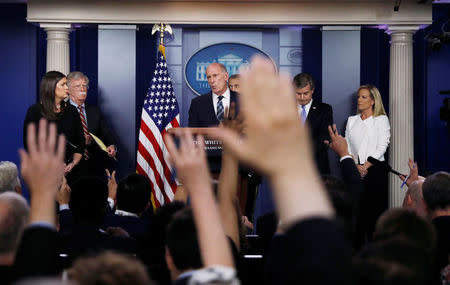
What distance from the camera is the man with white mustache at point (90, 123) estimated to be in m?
6.57

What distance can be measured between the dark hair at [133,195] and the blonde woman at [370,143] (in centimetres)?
332

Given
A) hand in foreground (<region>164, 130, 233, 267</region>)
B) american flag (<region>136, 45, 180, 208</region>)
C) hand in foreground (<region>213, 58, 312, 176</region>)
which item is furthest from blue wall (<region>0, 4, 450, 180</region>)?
hand in foreground (<region>213, 58, 312, 176</region>)

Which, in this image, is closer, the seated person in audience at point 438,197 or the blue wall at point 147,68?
the seated person in audience at point 438,197

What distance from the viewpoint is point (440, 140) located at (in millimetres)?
8070

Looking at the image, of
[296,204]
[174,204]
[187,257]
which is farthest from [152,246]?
[296,204]

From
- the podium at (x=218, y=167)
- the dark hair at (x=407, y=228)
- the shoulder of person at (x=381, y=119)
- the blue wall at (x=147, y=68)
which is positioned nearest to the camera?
the dark hair at (x=407, y=228)

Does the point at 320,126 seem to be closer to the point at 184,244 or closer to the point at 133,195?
the point at 133,195

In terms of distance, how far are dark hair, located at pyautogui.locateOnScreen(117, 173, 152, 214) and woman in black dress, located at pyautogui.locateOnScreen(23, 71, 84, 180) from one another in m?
1.96

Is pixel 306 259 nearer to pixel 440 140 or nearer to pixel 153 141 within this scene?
pixel 153 141

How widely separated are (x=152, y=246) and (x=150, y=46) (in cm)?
514

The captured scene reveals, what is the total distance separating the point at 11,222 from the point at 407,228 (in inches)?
48.3

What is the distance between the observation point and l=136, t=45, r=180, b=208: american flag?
6754mm

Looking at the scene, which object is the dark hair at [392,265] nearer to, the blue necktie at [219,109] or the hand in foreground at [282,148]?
the hand in foreground at [282,148]

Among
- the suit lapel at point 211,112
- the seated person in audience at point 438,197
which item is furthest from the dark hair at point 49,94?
the seated person in audience at point 438,197
